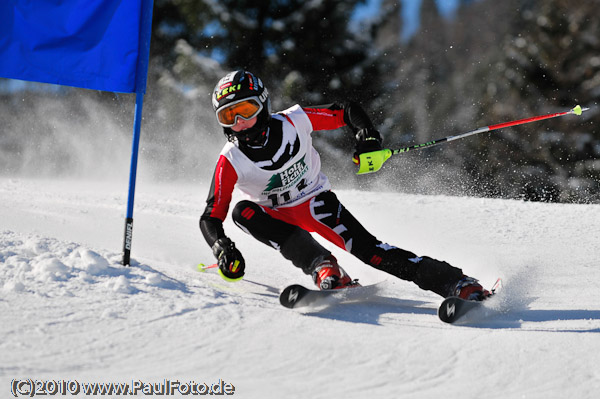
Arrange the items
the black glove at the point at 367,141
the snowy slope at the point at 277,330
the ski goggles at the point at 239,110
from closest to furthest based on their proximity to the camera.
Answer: the snowy slope at the point at 277,330 → the ski goggles at the point at 239,110 → the black glove at the point at 367,141

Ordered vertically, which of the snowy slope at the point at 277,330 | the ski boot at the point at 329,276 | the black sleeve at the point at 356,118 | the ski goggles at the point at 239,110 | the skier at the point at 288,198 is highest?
the black sleeve at the point at 356,118

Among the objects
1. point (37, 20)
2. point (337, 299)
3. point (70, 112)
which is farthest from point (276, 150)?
point (70, 112)

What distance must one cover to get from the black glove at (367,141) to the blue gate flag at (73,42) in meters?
1.35

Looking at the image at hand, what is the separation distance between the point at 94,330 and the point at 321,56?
16.0 meters

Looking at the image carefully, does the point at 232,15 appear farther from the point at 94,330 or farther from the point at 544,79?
the point at 94,330

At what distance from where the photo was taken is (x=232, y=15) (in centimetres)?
1822

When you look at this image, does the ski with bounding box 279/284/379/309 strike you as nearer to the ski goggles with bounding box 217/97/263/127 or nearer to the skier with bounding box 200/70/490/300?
the skier with bounding box 200/70/490/300

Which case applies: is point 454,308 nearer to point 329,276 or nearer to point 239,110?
point 329,276

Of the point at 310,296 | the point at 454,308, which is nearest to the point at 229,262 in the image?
the point at 310,296

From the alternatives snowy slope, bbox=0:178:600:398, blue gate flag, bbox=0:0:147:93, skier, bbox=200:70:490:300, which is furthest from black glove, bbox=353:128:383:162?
blue gate flag, bbox=0:0:147:93

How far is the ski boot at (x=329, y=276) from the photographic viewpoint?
10.2ft

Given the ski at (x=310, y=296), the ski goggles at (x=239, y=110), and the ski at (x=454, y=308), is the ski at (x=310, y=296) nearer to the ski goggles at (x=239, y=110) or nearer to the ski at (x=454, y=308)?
the ski at (x=454, y=308)

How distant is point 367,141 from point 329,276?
0.91 metres

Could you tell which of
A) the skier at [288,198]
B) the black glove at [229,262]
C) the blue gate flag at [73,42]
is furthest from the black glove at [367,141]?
the blue gate flag at [73,42]
